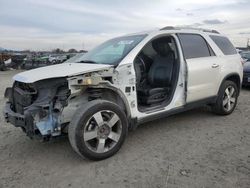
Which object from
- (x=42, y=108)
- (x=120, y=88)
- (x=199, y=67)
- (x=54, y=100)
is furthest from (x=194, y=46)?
(x=42, y=108)

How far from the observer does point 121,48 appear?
450cm

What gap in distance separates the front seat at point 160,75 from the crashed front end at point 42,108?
5.41 feet

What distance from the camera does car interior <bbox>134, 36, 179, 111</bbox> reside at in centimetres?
480

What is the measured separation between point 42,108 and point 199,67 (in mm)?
2926

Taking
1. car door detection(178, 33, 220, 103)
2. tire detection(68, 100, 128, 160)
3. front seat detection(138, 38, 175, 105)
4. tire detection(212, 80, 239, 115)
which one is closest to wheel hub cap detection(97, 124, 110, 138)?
tire detection(68, 100, 128, 160)

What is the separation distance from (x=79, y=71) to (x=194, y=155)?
6.52 feet

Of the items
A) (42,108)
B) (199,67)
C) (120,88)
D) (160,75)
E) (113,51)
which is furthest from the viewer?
(160,75)

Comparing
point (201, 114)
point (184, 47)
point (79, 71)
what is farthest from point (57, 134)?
point (201, 114)

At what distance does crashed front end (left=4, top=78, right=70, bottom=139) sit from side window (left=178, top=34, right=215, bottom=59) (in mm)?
2404

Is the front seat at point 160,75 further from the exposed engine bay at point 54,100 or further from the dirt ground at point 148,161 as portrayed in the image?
the exposed engine bay at point 54,100

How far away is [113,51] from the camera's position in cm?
463

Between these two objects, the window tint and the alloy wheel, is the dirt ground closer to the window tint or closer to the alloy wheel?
the alloy wheel

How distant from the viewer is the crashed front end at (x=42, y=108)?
353 centimetres

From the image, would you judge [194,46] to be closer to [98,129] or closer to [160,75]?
[160,75]
